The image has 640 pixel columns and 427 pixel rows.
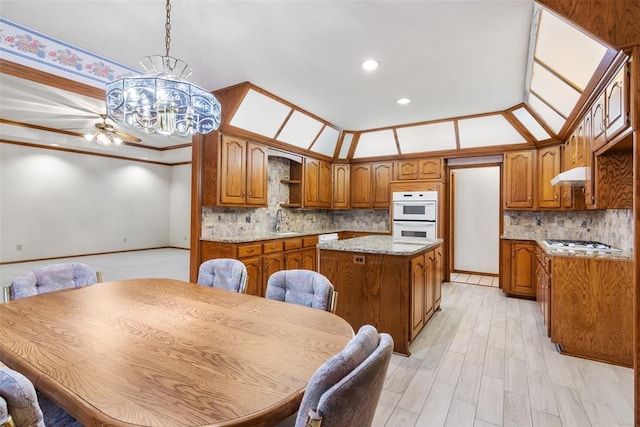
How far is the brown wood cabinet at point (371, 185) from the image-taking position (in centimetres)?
565

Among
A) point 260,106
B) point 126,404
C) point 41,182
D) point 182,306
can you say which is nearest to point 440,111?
point 260,106

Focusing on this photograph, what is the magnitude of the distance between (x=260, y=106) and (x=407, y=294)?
9.27ft

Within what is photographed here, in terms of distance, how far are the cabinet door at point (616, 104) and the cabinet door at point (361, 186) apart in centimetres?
373

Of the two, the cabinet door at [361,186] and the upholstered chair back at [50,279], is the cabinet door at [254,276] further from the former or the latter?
the cabinet door at [361,186]

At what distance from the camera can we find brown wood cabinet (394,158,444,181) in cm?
514

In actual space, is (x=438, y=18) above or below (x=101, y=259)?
above

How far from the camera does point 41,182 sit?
22.3 feet

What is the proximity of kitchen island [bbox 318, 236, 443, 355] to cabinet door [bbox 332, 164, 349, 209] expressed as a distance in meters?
2.82

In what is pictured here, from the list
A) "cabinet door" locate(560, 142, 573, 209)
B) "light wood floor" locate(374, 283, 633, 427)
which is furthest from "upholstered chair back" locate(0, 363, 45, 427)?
"cabinet door" locate(560, 142, 573, 209)

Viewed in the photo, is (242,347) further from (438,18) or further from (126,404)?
(438,18)

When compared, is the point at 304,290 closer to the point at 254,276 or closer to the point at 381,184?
the point at 254,276

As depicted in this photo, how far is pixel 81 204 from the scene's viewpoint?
7.45 m

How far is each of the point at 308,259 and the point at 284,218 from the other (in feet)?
3.08

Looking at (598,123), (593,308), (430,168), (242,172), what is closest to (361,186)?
(430,168)
